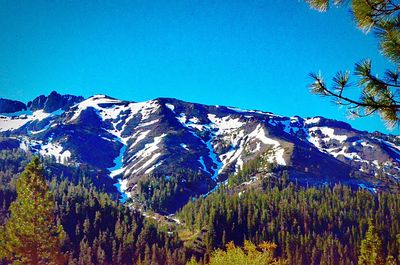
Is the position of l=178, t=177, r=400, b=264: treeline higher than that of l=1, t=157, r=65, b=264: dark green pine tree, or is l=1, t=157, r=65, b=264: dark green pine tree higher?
l=178, t=177, r=400, b=264: treeline

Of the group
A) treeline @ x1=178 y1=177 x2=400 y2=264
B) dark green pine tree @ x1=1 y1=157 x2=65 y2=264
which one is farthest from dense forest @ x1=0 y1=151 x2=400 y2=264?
dark green pine tree @ x1=1 y1=157 x2=65 y2=264

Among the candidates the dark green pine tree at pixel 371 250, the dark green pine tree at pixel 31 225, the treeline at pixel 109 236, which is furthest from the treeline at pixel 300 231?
the dark green pine tree at pixel 31 225

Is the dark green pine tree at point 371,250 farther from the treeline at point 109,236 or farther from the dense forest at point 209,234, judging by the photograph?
the treeline at point 109,236

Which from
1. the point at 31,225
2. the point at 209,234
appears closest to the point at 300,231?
the point at 209,234

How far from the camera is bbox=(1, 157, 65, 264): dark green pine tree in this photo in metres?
37.8

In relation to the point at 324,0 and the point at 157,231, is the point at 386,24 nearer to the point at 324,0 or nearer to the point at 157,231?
the point at 324,0

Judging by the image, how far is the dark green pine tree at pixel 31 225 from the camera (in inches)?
1490

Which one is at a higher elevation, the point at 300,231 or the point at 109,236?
the point at 300,231

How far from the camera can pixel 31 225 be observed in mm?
37781

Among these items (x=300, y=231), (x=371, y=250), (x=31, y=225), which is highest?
(x=300, y=231)

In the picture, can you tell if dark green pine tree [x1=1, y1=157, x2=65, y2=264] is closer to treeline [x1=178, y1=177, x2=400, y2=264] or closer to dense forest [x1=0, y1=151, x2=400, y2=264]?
dense forest [x1=0, y1=151, x2=400, y2=264]

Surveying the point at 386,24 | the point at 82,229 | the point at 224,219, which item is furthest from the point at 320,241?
the point at 386,24

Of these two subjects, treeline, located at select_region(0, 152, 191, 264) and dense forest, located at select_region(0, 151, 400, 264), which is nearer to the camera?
treeline, located at select_region(0, 152, 191, 264)

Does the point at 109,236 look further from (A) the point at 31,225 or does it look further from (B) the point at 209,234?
(A) the point at 31,225
